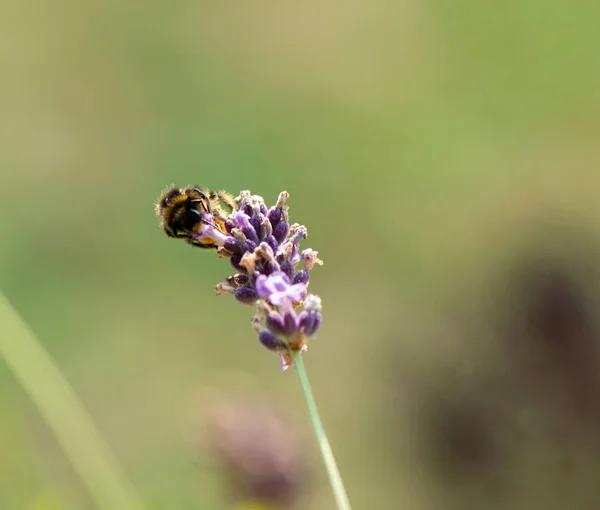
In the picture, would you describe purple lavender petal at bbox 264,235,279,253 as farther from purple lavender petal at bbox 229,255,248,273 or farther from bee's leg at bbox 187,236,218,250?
bee's leg at bbox 187,236,218,250

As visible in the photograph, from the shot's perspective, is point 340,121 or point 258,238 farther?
point 340,121

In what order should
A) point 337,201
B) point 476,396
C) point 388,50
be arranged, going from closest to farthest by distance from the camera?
1. point 476,396
2. point 337,201
3. point 388,50

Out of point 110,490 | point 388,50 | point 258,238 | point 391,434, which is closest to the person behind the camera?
point 258,238

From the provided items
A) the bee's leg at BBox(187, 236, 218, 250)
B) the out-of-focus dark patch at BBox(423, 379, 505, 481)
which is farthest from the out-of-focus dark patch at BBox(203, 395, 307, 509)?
the out-of-focus dark patch at BBox(423, 379, 505, 481)

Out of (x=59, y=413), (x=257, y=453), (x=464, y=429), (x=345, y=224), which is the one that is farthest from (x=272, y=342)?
(x=345, y=224)

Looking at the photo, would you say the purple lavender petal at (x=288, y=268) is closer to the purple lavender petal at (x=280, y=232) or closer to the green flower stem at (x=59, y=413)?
the purple lavender petal at (x=280, y=232)

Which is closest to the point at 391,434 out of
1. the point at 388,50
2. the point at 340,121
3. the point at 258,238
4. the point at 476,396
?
the point at 476,396

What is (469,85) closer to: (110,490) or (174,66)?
(174,66)
